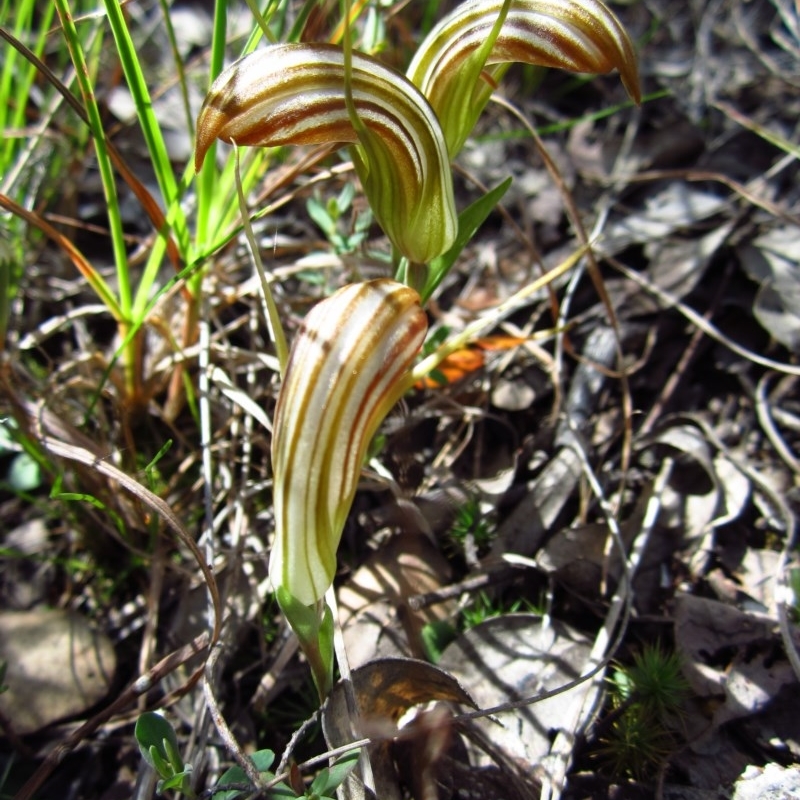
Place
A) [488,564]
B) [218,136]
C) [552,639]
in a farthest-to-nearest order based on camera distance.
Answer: [488,564] < [552,639] < [218,136]

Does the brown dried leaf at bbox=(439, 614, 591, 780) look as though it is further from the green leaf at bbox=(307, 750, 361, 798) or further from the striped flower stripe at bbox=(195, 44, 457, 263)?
the striped flower stripe at bbox=(195, 44, 457, 263)

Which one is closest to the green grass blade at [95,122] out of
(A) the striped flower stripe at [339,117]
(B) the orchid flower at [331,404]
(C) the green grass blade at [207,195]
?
(C) the green grass blade at [207,195]

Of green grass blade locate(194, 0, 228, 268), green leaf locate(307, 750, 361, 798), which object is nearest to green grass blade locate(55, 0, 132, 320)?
green grass blade locate(194, 0, 228, 268)

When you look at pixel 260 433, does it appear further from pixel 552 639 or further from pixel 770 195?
pixel 770 195

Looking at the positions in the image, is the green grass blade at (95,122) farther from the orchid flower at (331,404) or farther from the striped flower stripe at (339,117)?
the orchid flower at (331,404)

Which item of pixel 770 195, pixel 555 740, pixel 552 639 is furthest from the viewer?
Answer: pixel 770 195

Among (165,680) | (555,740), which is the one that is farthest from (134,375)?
(555,740)

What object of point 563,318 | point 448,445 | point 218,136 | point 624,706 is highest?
point 218,136
